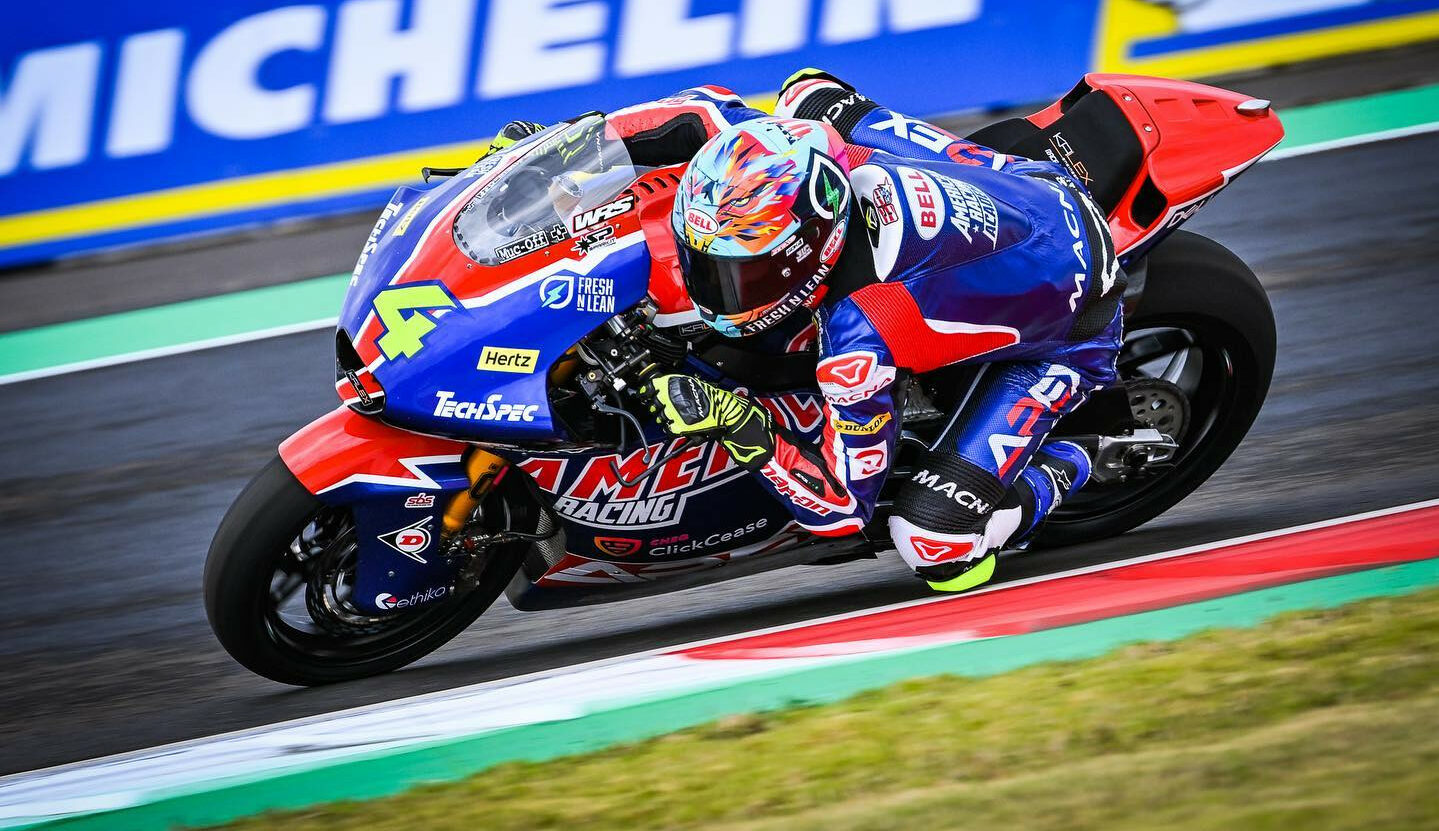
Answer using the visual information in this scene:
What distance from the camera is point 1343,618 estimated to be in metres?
3.91

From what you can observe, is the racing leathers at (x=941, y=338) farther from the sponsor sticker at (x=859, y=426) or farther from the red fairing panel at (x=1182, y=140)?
the red fairing panel at (x=1182, y=140)

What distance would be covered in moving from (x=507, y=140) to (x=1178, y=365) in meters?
2.30

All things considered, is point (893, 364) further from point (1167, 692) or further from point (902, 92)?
point (902, 92)

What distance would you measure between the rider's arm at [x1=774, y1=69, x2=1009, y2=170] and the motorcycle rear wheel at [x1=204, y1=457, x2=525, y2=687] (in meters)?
1.67

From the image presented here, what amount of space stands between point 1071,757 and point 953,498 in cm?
115

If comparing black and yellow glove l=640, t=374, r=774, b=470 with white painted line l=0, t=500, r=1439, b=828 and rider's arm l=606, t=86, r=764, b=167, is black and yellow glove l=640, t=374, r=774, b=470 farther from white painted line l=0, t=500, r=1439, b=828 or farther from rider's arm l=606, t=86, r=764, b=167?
rider's arm l=606, t=86, r=764, b=167

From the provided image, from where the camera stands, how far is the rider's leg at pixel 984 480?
4391 mm

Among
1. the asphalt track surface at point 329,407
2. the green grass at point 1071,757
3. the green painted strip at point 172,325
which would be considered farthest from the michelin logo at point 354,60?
the green grass at point 1071,757

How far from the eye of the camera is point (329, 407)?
687 centimetres

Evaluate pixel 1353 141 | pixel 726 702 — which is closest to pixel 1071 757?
pixel 726 702

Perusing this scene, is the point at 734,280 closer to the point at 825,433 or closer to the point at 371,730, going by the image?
the point at 825,433

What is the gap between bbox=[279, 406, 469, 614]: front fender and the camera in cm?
404

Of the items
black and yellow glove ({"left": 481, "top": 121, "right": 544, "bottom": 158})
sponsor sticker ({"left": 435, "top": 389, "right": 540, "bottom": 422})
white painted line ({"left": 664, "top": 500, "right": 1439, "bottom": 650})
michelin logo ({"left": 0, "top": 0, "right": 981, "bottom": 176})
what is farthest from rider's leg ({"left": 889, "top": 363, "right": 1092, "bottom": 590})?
michelin logo ({"left": 0, "top": 0, "right": 981, "bottom": 176})

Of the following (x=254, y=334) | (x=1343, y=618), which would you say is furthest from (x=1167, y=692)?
(x=254, y=334)
